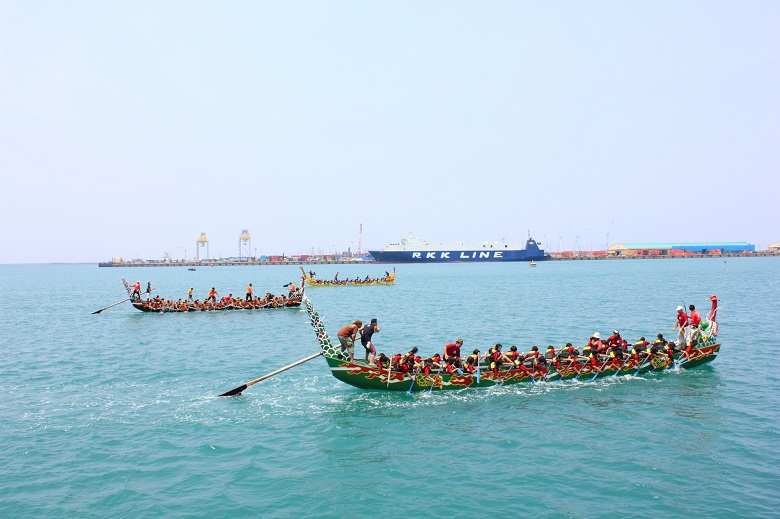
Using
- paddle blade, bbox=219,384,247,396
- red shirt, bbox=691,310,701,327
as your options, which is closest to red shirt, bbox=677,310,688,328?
red shirt, bbox=691,310,701,327

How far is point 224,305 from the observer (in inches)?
1895

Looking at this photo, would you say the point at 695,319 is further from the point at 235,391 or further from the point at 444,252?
the point at 444,252

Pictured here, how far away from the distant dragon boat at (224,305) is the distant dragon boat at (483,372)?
2900cm

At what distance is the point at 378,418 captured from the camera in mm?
17500

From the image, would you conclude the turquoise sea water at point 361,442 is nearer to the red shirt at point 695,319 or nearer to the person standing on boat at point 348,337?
the person standing on boat at point 348,337

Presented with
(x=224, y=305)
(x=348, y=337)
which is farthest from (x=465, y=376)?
(x=224, y=305)

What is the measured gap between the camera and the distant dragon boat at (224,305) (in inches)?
1834

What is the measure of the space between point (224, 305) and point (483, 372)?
111 feet

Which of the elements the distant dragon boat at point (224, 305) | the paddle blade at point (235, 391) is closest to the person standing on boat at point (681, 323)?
the paddle blade at point (235, 391)

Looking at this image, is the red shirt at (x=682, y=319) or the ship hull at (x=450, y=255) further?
the ship hull at (x=450, y=255)

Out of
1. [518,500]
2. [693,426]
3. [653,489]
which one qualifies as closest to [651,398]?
[693,426]

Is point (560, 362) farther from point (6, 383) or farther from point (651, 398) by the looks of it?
point (6, 383)

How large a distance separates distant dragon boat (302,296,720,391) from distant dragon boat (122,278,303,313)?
29.0 m

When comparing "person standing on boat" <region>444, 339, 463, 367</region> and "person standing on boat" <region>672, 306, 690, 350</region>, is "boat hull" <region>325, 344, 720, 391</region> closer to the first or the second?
"person standing on boat" <region>444, 339, 463, 367</region>
